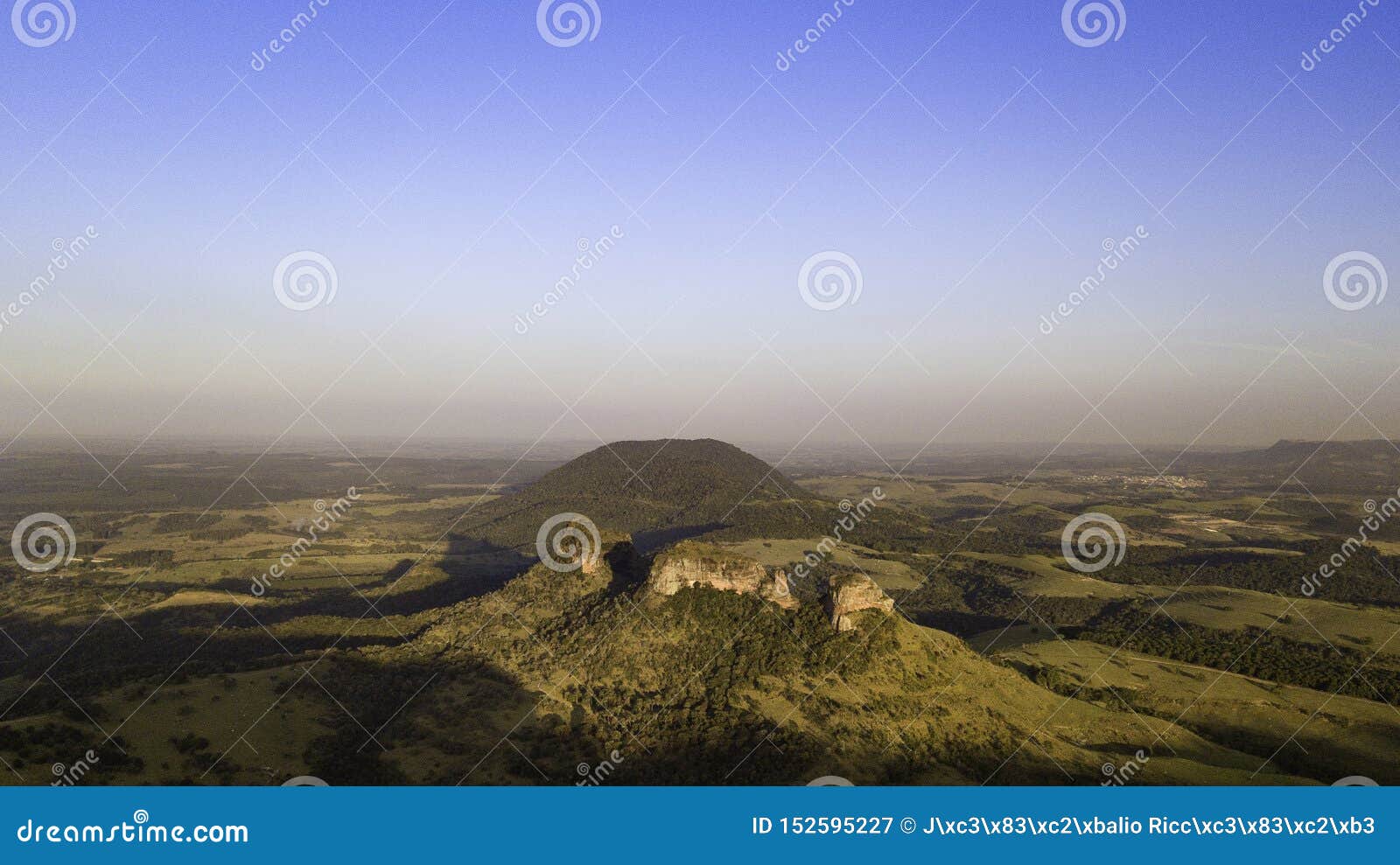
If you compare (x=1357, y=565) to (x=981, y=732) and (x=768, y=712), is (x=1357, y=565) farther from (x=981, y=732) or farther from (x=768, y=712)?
(x=768, y=712)

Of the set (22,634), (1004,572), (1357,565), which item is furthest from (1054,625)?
(22,634)
